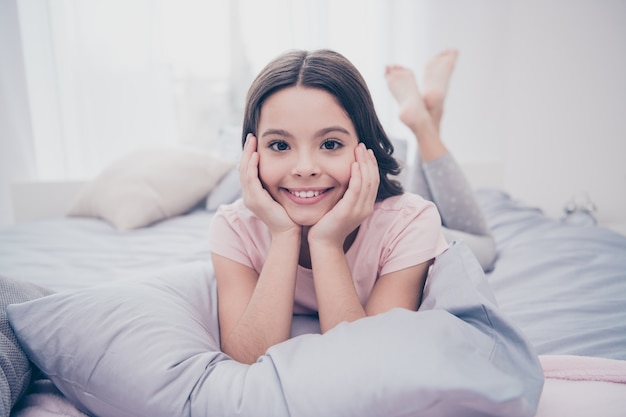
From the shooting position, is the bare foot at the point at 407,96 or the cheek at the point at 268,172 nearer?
the cheek at the point at 268,172

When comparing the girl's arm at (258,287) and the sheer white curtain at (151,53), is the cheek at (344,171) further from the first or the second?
the sheer white curtain at (151,53)

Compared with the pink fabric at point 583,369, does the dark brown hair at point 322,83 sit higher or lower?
higher

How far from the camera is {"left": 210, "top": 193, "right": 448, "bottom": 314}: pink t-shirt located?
33.0 inches

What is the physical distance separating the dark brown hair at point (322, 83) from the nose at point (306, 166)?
120 millimetres

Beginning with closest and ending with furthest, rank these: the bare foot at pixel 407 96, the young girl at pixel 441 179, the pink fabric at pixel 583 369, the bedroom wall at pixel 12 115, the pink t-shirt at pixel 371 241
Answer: the pink fabric at pixel 583 369
the pink t-shirt at pixel 371 241
the young girl at pixel 441 179
the bare foot at pixel 407 96
the bedroom wall at pixel 12 115

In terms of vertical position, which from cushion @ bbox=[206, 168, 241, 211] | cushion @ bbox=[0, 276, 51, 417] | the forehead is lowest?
cushion @ bbox=[206, 168, 241, 211]

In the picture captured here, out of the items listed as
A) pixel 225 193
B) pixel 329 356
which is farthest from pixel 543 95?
pixel 329 356

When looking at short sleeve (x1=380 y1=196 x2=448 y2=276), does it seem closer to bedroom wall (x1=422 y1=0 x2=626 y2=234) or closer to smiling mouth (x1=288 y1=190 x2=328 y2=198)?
smiling mouth (x1=288 y1=190 x2=328 y2=198)

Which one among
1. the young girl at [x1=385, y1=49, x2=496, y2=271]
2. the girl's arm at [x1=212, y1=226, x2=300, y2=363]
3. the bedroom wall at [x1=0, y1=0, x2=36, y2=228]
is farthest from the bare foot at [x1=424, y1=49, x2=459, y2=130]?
the bedroom wall at [x1=0, y1=0, x2=36, y2=228]

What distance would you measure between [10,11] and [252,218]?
7.41ft

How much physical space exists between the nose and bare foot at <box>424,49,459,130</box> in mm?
951

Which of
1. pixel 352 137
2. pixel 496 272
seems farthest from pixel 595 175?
pixel 352 137

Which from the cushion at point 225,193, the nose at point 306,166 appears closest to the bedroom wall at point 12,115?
the cushion at point 225,193

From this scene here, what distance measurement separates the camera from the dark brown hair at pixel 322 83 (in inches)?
31.8
